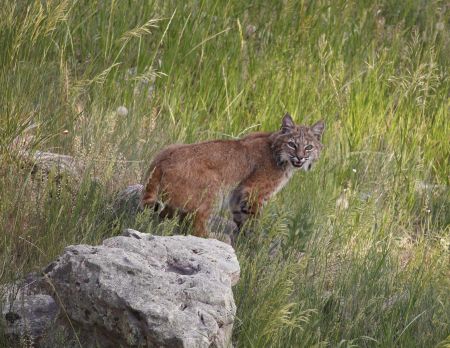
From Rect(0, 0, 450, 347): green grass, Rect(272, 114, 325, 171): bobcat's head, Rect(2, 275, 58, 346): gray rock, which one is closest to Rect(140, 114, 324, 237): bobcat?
Answer: Rect(272, 114, 325, 171): bobcat's head

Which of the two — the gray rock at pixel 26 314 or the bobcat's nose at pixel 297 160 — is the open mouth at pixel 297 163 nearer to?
the bobcat's nose at pixel 297 160

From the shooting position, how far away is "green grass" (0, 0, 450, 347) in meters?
5.46

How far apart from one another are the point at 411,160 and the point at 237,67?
66.6 inches

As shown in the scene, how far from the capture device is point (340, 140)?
8.32m

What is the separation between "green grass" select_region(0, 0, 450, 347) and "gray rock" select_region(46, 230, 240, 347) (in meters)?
0.41

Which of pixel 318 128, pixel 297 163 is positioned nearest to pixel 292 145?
pixel 297 163

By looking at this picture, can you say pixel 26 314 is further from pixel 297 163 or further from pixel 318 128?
pixel 318 128

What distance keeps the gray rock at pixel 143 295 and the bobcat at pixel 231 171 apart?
1.35 m

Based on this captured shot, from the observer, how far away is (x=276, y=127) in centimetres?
Result: 845

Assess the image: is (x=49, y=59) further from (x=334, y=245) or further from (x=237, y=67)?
(x=334, y=245)

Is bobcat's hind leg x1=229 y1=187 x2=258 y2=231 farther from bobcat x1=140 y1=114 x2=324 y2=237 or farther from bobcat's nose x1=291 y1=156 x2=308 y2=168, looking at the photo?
bobcat's nose x1=291 y1=156 x2=308 y2=168

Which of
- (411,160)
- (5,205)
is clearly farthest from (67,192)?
(411,160)

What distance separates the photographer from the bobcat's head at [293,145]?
22.7 feet

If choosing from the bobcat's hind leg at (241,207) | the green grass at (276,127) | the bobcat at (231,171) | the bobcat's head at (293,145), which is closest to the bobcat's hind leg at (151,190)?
the bobcat at (231,171)
